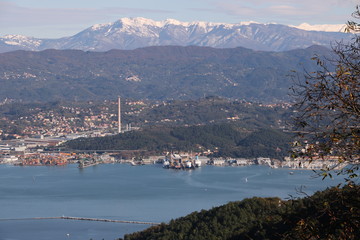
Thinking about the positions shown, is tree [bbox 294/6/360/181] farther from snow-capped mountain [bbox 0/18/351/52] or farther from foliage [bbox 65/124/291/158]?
snow-capped mountain [bbox 0/18/351/52]

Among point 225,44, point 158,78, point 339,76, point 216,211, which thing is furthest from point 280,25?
point 339,76

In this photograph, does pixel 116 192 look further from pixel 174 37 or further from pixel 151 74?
pixel 174 37

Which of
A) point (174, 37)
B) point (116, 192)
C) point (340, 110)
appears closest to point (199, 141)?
point (116, 192)

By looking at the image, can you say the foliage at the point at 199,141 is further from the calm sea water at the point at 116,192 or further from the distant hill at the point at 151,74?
the distant hill at the point at 151,74

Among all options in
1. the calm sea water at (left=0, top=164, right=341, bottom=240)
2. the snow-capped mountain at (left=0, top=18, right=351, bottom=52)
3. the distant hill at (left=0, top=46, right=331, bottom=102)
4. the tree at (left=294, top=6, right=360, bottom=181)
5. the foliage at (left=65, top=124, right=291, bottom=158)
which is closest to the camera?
the tree at (left=294, top=6, right=360, bottom=181)

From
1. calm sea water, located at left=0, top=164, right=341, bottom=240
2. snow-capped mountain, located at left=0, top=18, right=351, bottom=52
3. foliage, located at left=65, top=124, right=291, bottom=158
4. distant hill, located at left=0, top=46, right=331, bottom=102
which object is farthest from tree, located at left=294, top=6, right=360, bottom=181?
snow-capped mountain, located at left=0, top=18, right=351, bottom=52

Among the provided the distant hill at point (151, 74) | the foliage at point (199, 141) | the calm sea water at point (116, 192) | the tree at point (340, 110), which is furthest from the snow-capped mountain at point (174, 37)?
the tree at point (340, 110)

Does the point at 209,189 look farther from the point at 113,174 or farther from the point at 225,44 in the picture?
the point at 225,44
